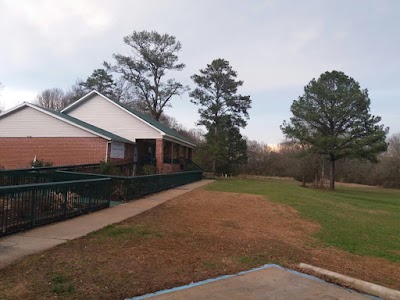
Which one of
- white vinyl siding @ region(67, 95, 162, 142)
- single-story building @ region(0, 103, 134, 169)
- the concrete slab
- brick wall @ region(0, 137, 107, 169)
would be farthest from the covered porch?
the concrete slab

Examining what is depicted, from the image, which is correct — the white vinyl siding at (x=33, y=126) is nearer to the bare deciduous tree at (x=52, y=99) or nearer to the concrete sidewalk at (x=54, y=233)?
the concrete sidewalk at (x=54, y=233)

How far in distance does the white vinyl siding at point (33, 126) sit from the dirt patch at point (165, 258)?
13964 mm

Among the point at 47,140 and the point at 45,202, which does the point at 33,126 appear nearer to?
the point at 47,140

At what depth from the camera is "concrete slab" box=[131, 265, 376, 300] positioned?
442 cm

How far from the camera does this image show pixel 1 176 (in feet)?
43.3

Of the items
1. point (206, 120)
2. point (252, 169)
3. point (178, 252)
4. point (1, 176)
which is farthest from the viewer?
point (252, 169)

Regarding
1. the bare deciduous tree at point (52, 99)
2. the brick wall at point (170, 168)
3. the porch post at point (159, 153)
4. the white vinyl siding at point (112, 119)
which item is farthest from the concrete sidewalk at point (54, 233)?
the bare deciduous tree at point (52, 99)

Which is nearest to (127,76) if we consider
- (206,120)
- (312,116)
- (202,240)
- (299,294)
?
(206,120)

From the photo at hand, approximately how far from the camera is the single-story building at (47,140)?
22.6 meters

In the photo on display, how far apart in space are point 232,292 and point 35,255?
3106 mm

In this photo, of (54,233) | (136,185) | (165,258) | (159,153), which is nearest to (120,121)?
(159,153)

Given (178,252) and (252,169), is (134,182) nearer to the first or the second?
(178,252)

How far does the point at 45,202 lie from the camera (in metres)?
8.68

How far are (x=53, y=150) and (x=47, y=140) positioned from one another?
705 mm
